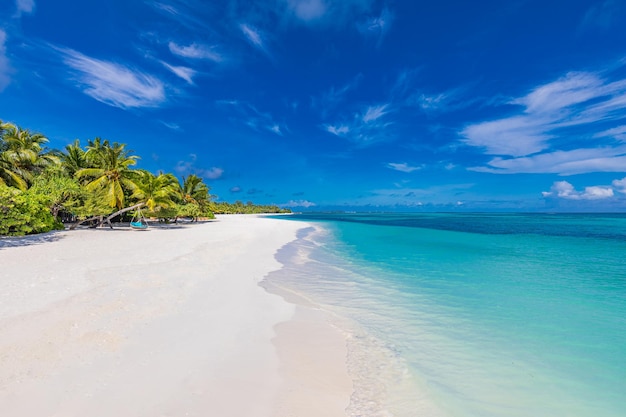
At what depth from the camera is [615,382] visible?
4.17 m

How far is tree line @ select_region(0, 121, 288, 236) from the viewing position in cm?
1688

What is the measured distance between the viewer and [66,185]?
20250mm

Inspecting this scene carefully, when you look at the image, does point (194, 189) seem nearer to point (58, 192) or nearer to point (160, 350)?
point (58, 192)

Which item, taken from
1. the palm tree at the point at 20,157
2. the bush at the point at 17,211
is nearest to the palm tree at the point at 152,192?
the palm tree at the point at 20,157

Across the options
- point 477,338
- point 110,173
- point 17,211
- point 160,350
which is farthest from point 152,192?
point 477,338

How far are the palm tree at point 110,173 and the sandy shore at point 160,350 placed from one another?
19.7m

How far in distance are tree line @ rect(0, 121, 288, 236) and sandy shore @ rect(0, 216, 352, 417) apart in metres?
11.6

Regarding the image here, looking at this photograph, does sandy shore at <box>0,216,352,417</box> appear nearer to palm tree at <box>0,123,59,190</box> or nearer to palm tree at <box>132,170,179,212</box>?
palm tree at <box>0,123,59,190</box>

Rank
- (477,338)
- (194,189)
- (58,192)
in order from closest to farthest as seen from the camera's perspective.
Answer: (477,338) < (58,192) < (194,189)

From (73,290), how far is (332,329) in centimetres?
626

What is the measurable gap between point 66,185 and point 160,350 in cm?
2210

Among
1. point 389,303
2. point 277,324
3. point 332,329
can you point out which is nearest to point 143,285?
point 277,324

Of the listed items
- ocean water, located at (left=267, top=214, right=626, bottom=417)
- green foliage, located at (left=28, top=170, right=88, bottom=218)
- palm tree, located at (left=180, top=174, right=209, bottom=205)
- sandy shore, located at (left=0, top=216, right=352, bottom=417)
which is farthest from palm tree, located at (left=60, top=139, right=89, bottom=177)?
ocean water, located at (left=267, top=214, right=626, bottom=417)

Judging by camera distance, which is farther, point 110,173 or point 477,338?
point 110,173
